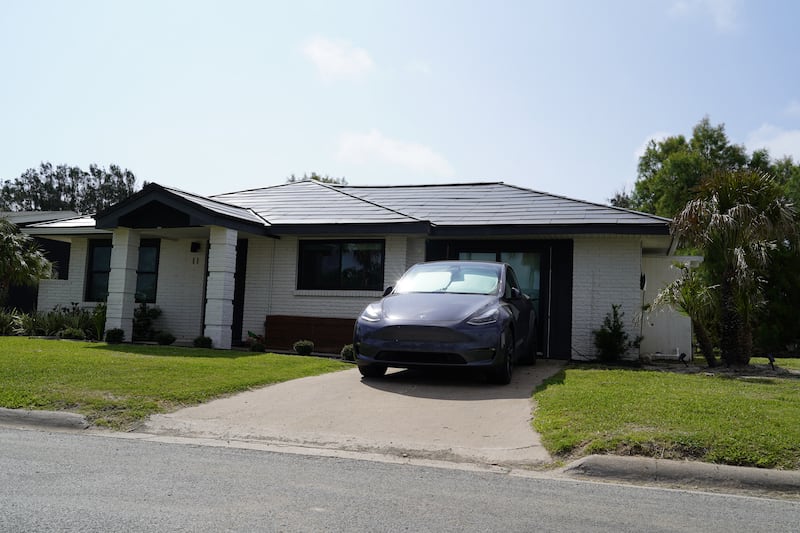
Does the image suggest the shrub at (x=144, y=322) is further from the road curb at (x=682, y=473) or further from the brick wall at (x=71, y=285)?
the road curb at (x=682, y=473)

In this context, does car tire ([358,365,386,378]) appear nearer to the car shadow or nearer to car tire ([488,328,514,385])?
the car shadow

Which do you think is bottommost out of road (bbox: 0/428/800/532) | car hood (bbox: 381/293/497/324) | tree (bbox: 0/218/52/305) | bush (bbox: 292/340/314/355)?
road (bbox: 0/428/800/532)

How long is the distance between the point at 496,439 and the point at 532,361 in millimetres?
5657

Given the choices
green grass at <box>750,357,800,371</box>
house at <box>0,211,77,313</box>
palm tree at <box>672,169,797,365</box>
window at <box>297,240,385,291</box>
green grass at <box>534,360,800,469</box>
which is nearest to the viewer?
green grass at <box>534,360,800,469</box>

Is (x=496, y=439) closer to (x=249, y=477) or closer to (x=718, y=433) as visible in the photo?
(x=718, y=433)

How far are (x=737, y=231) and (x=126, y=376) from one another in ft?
31.0

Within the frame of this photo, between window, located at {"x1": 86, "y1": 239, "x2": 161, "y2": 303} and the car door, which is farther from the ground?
window, located at {"x1": 86, "y1": 239, "x2": 161, "y2": 303}

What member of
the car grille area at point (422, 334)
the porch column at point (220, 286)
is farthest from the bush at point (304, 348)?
the car grille area at point (422, 334)

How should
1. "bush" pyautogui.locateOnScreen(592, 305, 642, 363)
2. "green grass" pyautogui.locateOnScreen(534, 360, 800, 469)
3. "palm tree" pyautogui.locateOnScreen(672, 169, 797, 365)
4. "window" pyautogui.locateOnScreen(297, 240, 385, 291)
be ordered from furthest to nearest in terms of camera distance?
"window" pyautogui.locateOnScreen(297, 240, 385, 291) < "bush" pyautogui.locateOnScreen(592, 305, 642, 363) < "palm tree" pyautogui.locateOnScreen(672, 169, 797, 365) < "green grass" pyautogui.locateOnScreen(534, 360, 800, 469)

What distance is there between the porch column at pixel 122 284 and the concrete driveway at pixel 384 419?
6512 millimetres

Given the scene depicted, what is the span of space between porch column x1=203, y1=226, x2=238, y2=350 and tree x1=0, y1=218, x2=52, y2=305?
6.38m

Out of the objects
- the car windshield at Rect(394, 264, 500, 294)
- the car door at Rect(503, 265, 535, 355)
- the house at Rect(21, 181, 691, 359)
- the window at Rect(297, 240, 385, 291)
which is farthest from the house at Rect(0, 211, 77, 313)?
the car door at Rect(503, 265, 535, 355)

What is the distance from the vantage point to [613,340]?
1293 centimetres

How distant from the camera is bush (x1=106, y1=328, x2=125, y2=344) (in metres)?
13.4
